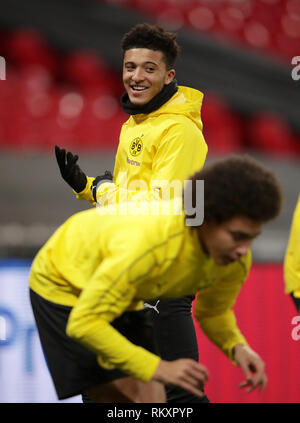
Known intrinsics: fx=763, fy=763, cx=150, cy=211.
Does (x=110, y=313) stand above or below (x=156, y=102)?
A: below

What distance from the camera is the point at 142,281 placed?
224cm

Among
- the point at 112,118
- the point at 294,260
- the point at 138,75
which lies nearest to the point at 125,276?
the point at 138,75

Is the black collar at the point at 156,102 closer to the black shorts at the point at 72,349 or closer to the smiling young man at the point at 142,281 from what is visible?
the smiling young man at the point at 142,281

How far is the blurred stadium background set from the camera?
447cm

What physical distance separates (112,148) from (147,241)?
14.6 ft

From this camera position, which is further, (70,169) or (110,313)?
(70,169)

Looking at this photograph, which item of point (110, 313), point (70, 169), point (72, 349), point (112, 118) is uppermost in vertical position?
point (112, 118)

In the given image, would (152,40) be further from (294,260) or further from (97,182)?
(294,260)

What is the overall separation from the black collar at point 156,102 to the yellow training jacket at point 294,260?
74 cm

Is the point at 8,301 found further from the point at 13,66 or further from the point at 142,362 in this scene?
the point at 13,66
